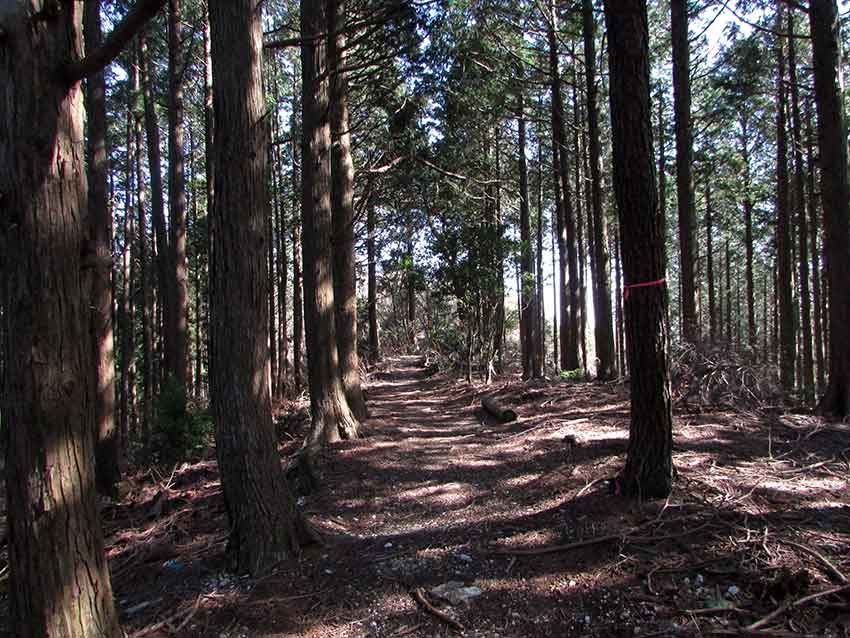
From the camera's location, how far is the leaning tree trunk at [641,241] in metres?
3.91

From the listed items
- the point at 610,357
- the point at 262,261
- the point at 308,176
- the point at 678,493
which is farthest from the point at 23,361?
the point at 610,357

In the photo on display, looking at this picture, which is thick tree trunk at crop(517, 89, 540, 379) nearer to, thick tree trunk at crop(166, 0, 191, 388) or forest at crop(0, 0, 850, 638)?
forest at crop(0, 0, 850, 638)

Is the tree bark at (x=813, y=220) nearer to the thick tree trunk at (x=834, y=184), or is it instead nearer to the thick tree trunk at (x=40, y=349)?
the thick tree trunk at (x=834, y=184)

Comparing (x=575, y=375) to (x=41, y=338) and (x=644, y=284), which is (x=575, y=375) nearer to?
(x=644, y=284)

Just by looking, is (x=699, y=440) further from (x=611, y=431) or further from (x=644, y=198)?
(x=644, y=198)

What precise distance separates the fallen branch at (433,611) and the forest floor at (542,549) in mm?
12

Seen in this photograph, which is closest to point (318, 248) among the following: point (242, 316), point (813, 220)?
point (242, 316)

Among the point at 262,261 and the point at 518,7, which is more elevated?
the point at 518,7

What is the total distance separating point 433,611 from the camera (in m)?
3.17

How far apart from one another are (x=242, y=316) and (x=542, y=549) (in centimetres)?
283

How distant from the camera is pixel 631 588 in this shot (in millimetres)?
3051

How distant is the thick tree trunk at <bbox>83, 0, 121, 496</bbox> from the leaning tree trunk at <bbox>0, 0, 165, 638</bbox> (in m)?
5.60

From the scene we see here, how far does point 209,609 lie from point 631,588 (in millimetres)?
2702

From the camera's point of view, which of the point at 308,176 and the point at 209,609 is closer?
the point at 209,609
